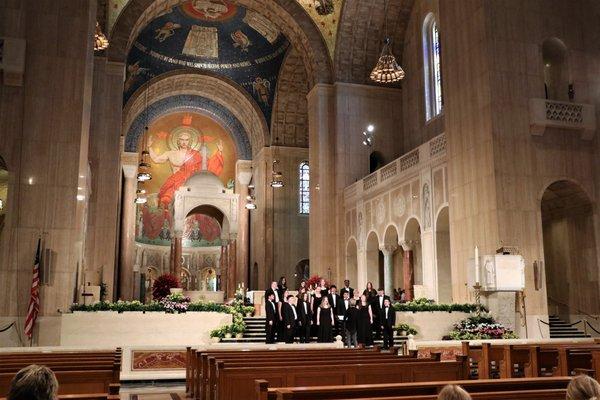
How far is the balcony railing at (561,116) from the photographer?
16516 millimetres

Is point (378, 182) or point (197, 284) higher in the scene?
point (378, 182)

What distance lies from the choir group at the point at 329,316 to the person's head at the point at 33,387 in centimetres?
1269

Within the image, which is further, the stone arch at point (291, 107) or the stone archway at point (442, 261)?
the stone arch at point (291, 107)

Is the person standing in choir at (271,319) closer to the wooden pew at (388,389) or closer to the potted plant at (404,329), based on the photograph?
the potted plant at (404,329)

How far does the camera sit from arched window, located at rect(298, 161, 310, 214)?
34906mm

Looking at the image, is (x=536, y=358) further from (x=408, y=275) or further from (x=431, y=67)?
(x=431, y=67)

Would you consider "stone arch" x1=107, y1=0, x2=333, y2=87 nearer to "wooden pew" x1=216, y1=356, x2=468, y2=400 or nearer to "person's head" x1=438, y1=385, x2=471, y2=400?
"wooden pew" x1=216, y1=356, x2=468, y2=400

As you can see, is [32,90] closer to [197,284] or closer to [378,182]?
[378,182]

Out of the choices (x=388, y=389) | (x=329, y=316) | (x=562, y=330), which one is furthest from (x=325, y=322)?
(x=388, y=389)

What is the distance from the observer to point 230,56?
34250 mm

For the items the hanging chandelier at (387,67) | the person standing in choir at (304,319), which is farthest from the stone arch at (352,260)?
the person standing in choir at (304,319)

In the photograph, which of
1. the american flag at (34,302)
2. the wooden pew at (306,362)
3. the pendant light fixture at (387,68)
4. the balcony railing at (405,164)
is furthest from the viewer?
the pendant light fixture at (387,68)

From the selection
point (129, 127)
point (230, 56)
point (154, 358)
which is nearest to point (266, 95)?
point (230, 56)

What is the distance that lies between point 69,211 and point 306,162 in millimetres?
21625
